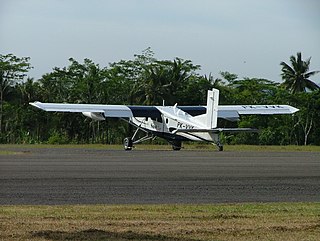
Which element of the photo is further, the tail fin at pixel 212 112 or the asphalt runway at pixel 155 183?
the tail fin at pixel 212 112

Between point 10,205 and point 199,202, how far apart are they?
3.30 metres

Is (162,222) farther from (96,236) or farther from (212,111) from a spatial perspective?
(212,111)

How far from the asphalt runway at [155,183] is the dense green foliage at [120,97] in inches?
1562

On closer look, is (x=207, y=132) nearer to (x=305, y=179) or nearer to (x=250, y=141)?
(x=305, y=179)

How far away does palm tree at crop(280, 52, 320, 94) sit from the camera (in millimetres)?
84125

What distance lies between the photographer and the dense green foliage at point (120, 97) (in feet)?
236

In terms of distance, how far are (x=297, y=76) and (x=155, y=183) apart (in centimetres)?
6611

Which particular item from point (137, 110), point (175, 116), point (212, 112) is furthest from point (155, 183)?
point (137, 110)

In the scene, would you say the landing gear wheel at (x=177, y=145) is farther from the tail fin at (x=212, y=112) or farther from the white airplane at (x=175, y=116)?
the tail fin at (x=212, y=112)

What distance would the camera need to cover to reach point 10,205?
14625 millimetres

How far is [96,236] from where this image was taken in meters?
10.8

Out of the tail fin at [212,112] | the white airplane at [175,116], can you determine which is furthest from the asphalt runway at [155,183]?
the white airplane at [175,116]

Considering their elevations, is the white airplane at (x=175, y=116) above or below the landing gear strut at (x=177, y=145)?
above

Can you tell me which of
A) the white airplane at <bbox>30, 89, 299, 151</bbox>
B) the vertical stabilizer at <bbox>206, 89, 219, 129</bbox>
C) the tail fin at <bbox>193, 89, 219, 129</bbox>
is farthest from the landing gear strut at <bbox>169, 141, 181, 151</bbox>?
the vertical stabilizer at <bbox>206, 89, 219, 129</bbox>
